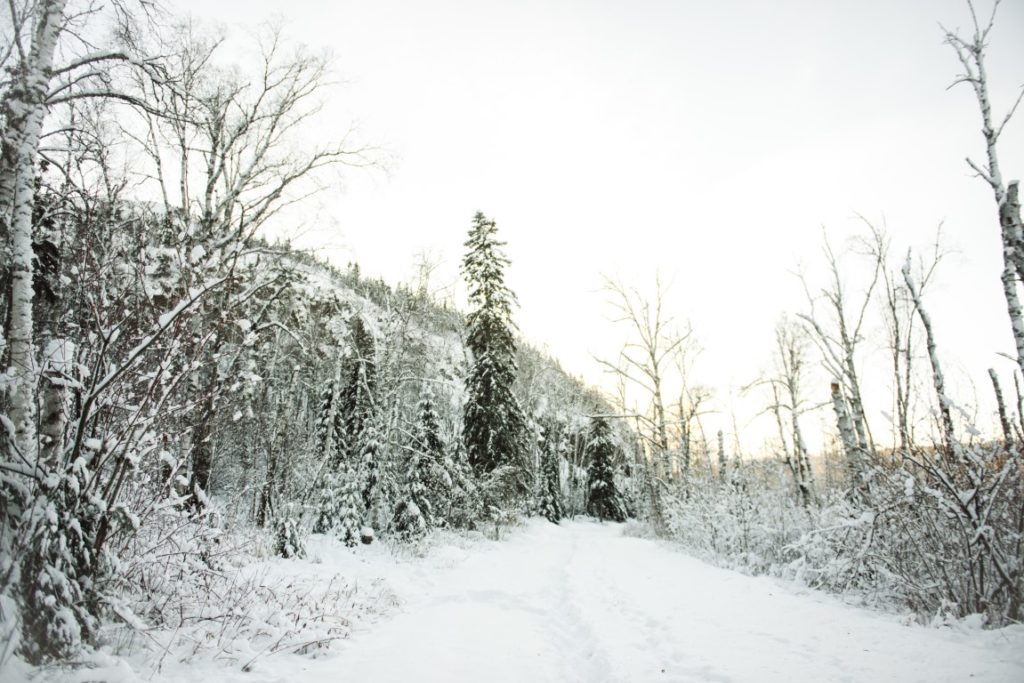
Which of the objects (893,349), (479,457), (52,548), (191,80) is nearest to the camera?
(52,548)

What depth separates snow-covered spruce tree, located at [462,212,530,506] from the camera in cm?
1941

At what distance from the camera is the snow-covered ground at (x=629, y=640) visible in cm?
317

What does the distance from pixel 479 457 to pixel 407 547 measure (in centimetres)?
887

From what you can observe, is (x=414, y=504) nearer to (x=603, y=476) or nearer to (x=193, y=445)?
(x=193, y=445)

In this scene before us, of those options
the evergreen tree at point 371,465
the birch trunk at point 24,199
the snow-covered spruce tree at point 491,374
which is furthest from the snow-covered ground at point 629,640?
the snow-covered spruce tree at point 491,374

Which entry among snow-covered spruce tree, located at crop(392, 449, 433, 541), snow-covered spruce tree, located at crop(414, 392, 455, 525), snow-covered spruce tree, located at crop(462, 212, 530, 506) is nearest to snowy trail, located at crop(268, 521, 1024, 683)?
snow-covered spruce tree, located at crop(392, 449, 433, 541)

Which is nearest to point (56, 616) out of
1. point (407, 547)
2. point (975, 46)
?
point (407, 547)

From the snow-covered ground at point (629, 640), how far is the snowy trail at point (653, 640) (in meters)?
0.02

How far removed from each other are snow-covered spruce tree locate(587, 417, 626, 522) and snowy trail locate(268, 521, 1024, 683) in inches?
1107

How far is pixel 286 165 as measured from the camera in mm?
10094

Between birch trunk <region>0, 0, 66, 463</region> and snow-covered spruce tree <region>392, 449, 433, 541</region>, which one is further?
snow-covered spruce tree <region>392, 449, 433, 541</region>

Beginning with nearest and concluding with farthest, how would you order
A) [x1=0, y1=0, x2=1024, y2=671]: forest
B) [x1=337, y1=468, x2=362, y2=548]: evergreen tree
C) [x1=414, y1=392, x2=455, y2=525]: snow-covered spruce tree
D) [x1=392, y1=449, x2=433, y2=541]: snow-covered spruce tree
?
[x1=0, y1=0, x2=1024, y2=671]: forest, [x1=337, y1=468, x2=362, y2=548]: evergreen tree, [x1=392, y1=449, x2=433, y2=541]: snow-covered spruce tree, [x1=414, y1=392, x2=455, y2=525]: snow-covered spruce tree

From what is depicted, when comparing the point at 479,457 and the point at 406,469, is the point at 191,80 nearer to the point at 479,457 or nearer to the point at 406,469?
the point at 406,469

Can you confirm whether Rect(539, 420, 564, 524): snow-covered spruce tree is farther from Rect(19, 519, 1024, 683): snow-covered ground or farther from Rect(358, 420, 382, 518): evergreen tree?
Rect(19, 519, 1024, 683): snow-covered ground
